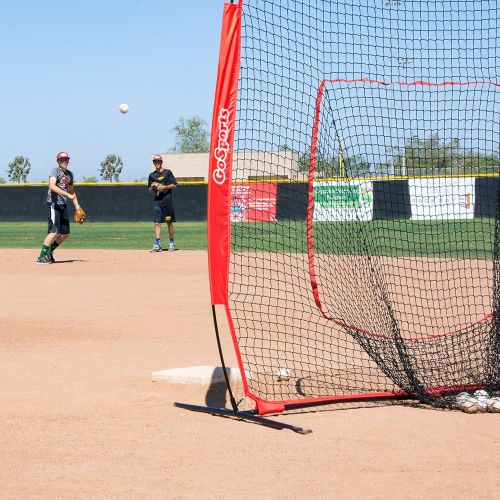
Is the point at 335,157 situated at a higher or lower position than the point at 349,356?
higher

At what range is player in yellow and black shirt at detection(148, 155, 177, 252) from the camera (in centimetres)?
1842

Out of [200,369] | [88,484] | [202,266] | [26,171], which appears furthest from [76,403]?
[26,171]

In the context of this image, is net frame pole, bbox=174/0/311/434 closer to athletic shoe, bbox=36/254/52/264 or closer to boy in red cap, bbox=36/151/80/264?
boy in red cap, bbox=36/151/80/264

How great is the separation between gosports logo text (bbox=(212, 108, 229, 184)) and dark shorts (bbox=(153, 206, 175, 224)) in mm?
13182

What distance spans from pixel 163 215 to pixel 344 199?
1061 centimetres

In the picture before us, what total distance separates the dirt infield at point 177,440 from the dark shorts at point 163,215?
10283 millimetres

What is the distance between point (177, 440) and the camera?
4797 mm

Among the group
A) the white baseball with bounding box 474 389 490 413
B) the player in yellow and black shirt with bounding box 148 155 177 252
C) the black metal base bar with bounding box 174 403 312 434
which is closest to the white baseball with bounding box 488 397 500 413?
the white baseball with bounding box 474 389 490 413

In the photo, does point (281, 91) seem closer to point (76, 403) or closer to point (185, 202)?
point (76, 403)

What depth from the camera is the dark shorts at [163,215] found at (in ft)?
60.3

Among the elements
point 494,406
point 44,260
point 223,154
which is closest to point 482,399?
point 494,406

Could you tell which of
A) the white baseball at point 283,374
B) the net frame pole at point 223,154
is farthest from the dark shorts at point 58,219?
the net frame pole at point 223,154

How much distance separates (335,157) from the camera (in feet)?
22.0

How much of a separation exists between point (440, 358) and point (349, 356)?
0.84 meters
